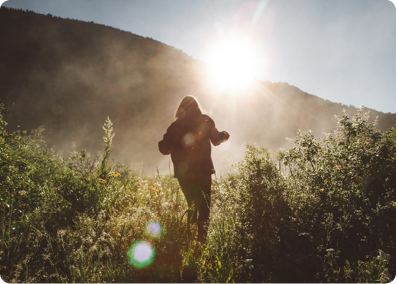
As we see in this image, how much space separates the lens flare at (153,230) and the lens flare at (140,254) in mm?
112

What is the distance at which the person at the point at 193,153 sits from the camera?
265 centimetres

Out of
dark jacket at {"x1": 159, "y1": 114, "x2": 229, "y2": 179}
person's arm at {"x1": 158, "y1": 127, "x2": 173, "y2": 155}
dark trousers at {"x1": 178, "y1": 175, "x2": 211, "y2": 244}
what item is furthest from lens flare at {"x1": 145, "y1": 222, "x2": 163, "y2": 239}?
person's arm at {"x1": 158, "y1": 127, "x2": 173, "y2": 155}

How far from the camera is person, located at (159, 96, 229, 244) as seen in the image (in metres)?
2.65

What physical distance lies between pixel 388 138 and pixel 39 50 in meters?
44.7

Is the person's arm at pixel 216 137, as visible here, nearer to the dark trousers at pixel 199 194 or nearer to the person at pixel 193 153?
the person at pixel 193 153

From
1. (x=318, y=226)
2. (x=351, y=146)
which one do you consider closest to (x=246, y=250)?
(x=318, y=226)

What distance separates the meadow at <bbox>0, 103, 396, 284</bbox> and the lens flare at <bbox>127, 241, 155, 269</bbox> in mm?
10

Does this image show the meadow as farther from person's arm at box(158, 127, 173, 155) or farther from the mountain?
the mountain

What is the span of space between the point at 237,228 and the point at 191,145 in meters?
1.41

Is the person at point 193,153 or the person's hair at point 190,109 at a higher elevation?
the person's hair at point 190,109

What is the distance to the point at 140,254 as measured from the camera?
71.9 inches

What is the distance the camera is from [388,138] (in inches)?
94.2

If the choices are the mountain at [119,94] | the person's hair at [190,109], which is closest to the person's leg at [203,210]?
the person's hair at [190,109]

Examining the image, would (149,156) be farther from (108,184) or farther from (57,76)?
(108,184)
